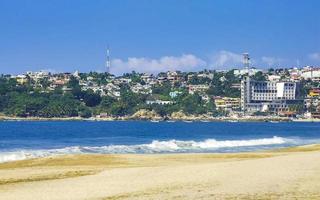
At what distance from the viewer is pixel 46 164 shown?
36.2m

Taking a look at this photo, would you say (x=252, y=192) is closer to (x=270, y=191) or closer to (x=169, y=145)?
(x=270, y=191)

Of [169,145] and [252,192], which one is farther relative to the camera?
[169,145]

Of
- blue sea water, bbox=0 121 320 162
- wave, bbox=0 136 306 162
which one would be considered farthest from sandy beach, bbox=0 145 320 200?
blue sea water, bbox=0 121 320 162

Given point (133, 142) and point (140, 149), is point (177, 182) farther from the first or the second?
point (133, 142)

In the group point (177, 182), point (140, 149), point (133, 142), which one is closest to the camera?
point (177, 182)

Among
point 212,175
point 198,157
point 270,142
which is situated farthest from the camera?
point 270,142

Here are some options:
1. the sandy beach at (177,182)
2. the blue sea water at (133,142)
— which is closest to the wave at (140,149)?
the blue sea water at (133,142)

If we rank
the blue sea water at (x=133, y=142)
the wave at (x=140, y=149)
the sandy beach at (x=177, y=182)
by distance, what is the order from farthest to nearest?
the blue sea water at (x=133, y=142), the wave at (x=140, y=149), the sandy beach at (x=177, y=182)

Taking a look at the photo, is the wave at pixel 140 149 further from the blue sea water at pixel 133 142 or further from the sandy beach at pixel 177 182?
the sandy beach at pixel 177 182

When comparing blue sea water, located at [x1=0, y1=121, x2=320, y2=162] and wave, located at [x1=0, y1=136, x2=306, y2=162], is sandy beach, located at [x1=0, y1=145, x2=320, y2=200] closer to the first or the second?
wave, located at [x1=0, y1=136, x2=306, y2=162]

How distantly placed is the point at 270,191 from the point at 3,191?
8.42 meters

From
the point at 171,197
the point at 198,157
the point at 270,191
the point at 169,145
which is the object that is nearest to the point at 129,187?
the point at 171,197

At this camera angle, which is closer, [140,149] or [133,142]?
[140,149]

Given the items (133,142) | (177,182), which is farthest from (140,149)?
(177,182)
